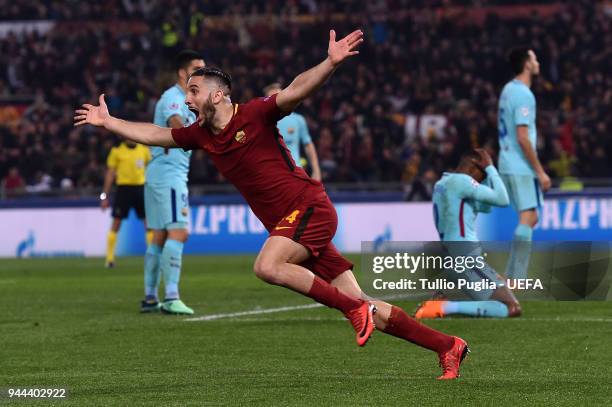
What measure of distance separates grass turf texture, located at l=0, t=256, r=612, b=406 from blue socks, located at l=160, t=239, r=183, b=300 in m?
0.35

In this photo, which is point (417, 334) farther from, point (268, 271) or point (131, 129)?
point (131, 129)

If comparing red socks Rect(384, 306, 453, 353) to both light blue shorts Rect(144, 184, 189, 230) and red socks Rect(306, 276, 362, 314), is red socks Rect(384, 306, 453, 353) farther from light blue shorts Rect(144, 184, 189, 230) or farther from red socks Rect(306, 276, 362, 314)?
light blue shorts Rect(144, 184, 189, 230)

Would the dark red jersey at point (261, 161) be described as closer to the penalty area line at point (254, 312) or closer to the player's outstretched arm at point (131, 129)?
the player's outstretched arm at point (131, 129)

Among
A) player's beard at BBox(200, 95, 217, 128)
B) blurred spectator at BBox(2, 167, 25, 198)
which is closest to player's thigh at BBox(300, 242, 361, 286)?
player's beard at BBox(200, 95, 217, 128)

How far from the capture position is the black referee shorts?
754 inches

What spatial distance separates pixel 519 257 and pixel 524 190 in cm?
75

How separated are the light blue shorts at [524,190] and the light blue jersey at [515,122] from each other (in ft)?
0.17

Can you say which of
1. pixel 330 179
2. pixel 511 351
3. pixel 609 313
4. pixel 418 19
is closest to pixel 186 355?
pixel 511 351

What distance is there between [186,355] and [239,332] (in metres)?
1.46

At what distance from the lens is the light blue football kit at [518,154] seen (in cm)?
1289

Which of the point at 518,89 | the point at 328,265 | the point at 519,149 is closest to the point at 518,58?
the point at 518,89

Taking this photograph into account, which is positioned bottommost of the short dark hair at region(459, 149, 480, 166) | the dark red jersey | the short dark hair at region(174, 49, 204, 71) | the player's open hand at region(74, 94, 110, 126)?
the short dark hair at region(459, 149, 480, 166)

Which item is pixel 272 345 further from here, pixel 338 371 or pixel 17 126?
pixel 17 126

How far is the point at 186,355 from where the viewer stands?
875 cm
